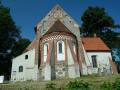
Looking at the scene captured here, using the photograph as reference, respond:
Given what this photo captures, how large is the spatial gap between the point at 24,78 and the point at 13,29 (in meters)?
15.7

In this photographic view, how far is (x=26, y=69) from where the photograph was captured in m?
32.9

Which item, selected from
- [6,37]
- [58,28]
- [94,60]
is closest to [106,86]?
[58,28]

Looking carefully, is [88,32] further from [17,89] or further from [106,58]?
[17,89]

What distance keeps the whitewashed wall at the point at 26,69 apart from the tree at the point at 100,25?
24.6m

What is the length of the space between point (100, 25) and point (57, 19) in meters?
19.7

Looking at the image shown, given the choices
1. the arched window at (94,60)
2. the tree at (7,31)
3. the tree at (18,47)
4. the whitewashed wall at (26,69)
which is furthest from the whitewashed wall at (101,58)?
the tree at (18,47)

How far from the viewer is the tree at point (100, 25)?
52.2 meters

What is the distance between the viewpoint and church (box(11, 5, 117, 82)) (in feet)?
96.9

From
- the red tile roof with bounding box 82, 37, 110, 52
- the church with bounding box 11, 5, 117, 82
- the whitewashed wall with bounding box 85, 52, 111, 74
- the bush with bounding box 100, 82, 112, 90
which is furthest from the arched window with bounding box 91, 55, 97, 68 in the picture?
the bush with bounding box 100, 82, 112, 90

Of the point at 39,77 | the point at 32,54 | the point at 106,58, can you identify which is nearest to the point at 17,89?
the point at 39,77

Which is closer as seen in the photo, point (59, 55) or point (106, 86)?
point (106, 86)

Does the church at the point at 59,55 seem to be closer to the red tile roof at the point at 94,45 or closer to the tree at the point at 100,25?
the red tile roof at the point at 94,45

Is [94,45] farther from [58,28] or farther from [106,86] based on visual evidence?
[106,86]

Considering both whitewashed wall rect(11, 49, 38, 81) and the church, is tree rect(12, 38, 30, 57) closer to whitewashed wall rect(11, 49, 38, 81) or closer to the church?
the church
